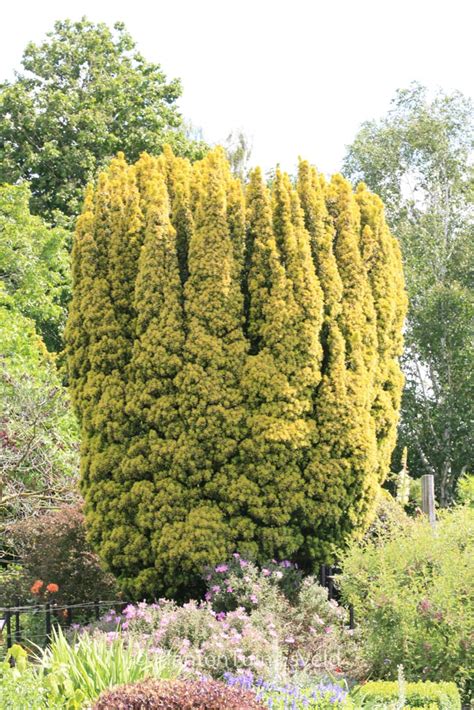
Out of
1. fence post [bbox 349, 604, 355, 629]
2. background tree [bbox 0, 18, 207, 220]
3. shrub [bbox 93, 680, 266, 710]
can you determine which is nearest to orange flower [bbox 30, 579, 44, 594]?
fence post [bbox 349, 604, 355, 629]

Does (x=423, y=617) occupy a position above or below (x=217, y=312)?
below

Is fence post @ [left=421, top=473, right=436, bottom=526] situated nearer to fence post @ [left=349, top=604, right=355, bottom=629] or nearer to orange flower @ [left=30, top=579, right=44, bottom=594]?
fence post @ [left=349, top=604, right=355, bottom=629]

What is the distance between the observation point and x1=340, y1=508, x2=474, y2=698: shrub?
6250 mm

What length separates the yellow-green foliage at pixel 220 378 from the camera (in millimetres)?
7762

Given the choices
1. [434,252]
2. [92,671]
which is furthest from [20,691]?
[434,252]

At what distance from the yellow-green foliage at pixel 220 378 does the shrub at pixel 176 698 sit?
3.26 m

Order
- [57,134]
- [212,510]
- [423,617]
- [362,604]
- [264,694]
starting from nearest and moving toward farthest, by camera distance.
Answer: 1. [264,694]
2. [423,617]
3. [362,604]
4. [212,510]
5. [57,134]

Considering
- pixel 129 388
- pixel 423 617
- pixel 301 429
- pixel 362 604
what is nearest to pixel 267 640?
pixel 362 604

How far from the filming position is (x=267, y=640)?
6742 millimetres

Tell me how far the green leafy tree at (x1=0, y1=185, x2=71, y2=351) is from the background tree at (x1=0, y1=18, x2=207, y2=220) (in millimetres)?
1187

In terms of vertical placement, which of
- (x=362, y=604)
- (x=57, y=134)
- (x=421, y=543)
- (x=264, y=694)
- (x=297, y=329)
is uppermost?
(x=57, y=134)

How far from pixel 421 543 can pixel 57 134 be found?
14.6 metres

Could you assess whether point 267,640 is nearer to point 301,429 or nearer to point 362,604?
point 362,604

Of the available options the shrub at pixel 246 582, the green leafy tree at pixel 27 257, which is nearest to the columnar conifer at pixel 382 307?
the shrub at pixel 246 582
